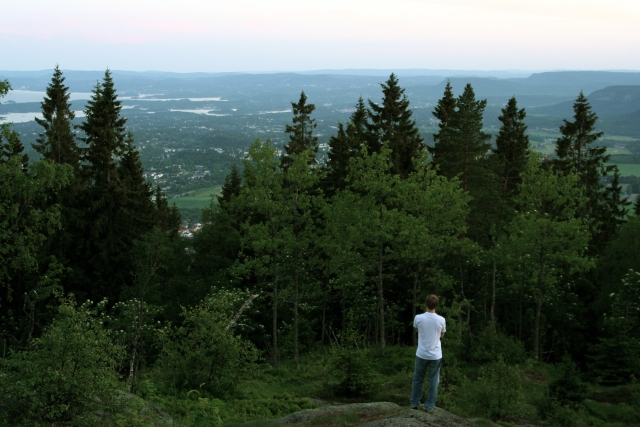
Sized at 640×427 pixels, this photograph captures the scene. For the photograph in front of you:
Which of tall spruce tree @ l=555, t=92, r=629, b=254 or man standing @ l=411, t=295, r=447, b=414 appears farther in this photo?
tall spruce tree @ l=555, t=92, r=629, b=254

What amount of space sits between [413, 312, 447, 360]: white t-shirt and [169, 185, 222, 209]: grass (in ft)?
288

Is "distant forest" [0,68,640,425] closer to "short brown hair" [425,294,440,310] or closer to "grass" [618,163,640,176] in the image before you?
"short brown hair" [425,294,440,310]

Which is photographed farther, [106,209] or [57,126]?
[57,126]

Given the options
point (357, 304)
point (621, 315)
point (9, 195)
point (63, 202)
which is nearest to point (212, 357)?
point (9, 195)

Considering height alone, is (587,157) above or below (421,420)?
above

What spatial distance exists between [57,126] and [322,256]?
19318mm

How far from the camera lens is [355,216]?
77.4 feet

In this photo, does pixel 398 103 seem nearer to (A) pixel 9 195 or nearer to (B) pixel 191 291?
(B) pixel 191 291

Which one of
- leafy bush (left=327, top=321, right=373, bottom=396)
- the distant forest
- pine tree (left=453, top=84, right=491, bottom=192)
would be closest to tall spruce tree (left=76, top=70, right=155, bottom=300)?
the distant forest

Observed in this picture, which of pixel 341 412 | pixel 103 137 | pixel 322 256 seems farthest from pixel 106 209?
pixel 341 412

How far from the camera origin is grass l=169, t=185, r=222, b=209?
3981 inches

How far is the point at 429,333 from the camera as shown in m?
10.6

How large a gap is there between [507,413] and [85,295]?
972 inches

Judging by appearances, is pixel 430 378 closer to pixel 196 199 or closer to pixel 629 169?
pixel 196 199
